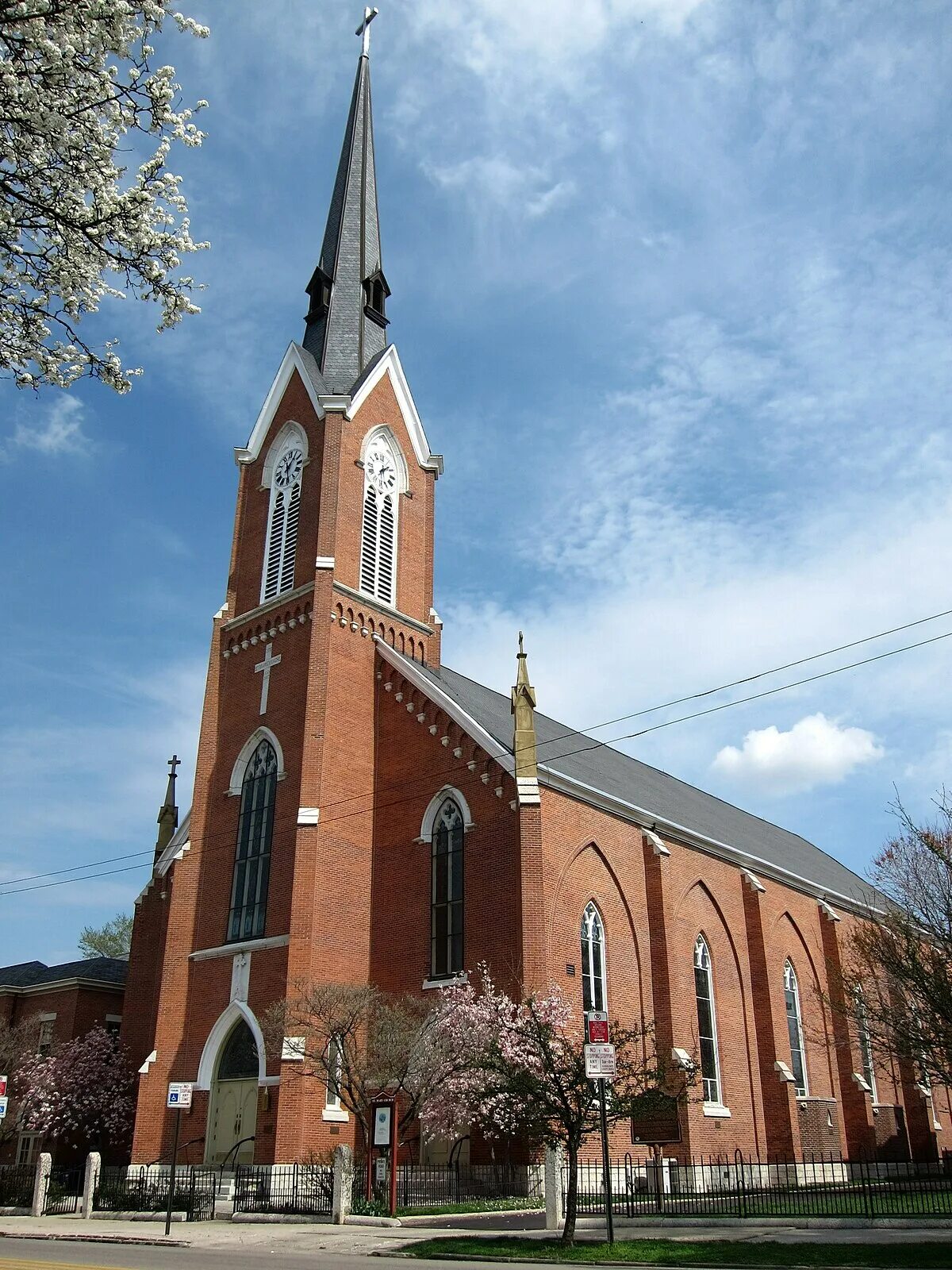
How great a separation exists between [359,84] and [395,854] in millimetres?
32403

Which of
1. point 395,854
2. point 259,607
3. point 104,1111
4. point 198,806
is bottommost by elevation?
point 104,1111

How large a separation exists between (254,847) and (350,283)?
20.5 meters

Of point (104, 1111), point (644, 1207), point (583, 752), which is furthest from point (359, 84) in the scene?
point (644, 1207)

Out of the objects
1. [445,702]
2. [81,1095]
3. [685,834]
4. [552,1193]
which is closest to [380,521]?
[445,702]

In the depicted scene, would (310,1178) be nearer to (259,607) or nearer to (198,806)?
(198,806)

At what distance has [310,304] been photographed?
39938 millimetres

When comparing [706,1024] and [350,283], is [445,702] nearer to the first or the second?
[706,1024]

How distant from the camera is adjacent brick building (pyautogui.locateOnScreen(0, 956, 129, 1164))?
33.7m

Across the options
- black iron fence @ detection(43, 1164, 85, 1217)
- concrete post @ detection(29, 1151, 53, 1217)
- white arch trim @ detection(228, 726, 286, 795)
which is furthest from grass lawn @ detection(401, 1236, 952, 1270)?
white arch trim @ detection(228, 726, 286, 795)

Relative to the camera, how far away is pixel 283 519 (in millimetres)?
34344

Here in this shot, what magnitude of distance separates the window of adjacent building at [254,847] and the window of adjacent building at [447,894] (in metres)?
4.48

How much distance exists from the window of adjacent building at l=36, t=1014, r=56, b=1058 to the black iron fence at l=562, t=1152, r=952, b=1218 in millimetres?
18416

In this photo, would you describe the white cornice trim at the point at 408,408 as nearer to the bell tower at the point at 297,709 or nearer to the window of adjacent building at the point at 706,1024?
the bell tower at the point at 297,709

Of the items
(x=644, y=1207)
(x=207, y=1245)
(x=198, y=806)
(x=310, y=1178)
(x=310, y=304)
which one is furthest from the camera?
(x=310, y=304)
